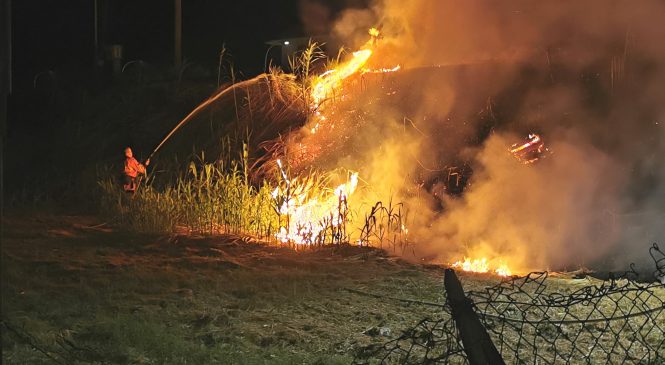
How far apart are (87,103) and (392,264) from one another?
12307 millimetres

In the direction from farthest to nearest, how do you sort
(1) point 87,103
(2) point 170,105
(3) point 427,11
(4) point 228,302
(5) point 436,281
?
1. (1) point 87,103
2. (2) point 170,105
3. (3) point 427,11
4. (5) point 436,281
5. (4) point 228,302

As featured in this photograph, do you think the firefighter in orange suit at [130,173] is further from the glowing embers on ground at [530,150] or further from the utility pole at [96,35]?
the utility pole at [96,35]

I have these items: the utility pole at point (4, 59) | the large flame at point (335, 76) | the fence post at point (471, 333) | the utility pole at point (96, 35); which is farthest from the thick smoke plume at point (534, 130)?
the utility pole at point (96, 35)

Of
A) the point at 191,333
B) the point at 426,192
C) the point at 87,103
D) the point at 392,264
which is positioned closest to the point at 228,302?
the point at 191,333

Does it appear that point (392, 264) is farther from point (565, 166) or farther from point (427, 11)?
point (427, 11)

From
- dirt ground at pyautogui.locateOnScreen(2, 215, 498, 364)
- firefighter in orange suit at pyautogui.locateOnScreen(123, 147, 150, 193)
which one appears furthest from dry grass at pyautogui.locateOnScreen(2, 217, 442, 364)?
firefighter in orange suit at pyautogui.locateOnScreen(123, 147, 150, 193)

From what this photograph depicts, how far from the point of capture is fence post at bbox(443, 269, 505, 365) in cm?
311

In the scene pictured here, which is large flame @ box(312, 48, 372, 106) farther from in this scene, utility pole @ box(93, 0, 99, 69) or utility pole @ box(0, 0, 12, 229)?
utility pole @ box(93, 0, 99, 69)

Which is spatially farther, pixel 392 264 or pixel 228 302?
Result: pixel 392 264

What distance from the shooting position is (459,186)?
32.2ft

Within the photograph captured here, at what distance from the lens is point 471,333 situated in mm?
3148

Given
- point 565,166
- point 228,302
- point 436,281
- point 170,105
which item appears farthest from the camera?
point 170,105

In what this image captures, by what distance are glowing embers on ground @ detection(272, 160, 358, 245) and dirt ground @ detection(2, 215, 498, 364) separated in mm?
521

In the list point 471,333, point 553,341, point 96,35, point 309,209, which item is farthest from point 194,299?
point 96,35
